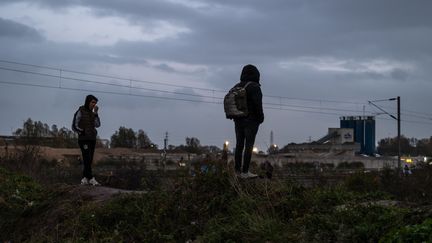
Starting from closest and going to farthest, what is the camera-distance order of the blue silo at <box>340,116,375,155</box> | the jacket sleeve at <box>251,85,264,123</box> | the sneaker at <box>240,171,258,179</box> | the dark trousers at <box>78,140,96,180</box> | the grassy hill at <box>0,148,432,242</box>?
1. the grassy hill at <box>0,148,432,242</box>
2. the sneaker at <box>240,171,258,179</box>
3. the jacket sleeve at <box>251,85,264,123</box>
4. the dark trousers at <box>78,140,96,180</box>
5. the blue silo at <box>340,116,375,155</box>

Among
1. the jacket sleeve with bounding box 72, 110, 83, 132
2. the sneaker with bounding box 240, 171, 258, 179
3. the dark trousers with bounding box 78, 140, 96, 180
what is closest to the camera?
the sneaker with bounding box 240, 171, 258, 179

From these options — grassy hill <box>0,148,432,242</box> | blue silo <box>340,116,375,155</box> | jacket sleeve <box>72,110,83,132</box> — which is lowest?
grassy hill <box>0,148,432,242</box>

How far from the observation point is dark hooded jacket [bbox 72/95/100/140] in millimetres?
12422

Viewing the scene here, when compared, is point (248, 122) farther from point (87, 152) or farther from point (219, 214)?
point (87, 152)

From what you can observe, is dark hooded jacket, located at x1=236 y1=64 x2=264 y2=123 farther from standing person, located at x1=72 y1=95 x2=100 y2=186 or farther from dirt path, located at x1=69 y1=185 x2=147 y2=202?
standing person, located at x1=72 y1=95 x2=100 y2=186

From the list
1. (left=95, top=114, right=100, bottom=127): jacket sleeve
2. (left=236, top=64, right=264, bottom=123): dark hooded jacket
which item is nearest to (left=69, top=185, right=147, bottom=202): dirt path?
(left=95, top=114, right=100, bottom=127): jacket sleeve

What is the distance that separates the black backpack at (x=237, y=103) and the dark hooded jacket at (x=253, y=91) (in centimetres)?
8

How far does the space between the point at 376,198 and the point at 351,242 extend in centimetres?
241

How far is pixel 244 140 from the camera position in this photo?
32.7 ft

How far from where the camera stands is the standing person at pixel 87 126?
490 inches

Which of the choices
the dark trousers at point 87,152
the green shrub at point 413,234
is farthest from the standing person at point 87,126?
the green shrub at point 413,234

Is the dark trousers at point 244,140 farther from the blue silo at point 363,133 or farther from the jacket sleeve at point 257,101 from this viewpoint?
the blue silo at point 363,133

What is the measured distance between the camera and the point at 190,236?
26.0 ft

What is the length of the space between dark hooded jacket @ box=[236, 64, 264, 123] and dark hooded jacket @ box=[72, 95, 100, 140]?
4.13 m
